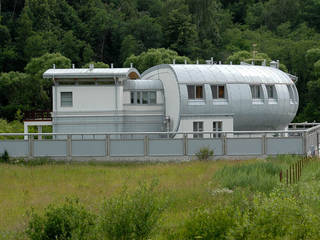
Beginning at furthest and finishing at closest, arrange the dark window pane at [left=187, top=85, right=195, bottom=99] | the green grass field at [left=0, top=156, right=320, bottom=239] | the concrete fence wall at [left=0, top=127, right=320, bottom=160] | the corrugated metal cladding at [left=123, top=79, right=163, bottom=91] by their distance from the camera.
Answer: the corrugated metal cladding at [left=123, top=79, right=163, bottom=91] → the dark window pane at [left=187, top=85, right=195, bottom=99] → the concrete fence wall at [left=0, top=127, right=320, bottom=160] → the green grass field at [left=0, top=156, right=320, bottom=239]

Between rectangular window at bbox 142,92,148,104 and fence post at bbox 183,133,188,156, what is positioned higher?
rectangular window at bbox 142,92,148,104

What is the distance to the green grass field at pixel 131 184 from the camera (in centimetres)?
1917

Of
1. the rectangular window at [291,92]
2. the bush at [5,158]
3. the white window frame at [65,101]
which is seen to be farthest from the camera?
the rectangular window at [291,92]

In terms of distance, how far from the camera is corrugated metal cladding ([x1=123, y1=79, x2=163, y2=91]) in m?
42.4

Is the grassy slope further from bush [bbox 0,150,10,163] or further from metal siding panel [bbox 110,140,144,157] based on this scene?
bush [bbox 0,150,10,163]

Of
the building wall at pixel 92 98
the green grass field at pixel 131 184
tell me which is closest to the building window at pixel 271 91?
the building wall at pixel 92 98

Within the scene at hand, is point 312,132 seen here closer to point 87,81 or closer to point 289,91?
point 289,91

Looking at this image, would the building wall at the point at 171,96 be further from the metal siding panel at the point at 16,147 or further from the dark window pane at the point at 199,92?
the metal siding panel at the point at 16,147

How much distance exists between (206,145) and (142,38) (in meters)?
68.3

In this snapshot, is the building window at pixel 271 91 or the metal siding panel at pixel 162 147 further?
the building window at pixel 271 91

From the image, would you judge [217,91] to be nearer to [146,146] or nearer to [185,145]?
[185,145]

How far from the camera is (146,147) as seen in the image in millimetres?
34250

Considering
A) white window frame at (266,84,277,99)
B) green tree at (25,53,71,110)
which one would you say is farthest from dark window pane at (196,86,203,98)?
green tree at (25,53,71,110)

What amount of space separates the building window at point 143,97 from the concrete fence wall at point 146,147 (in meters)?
8.52
